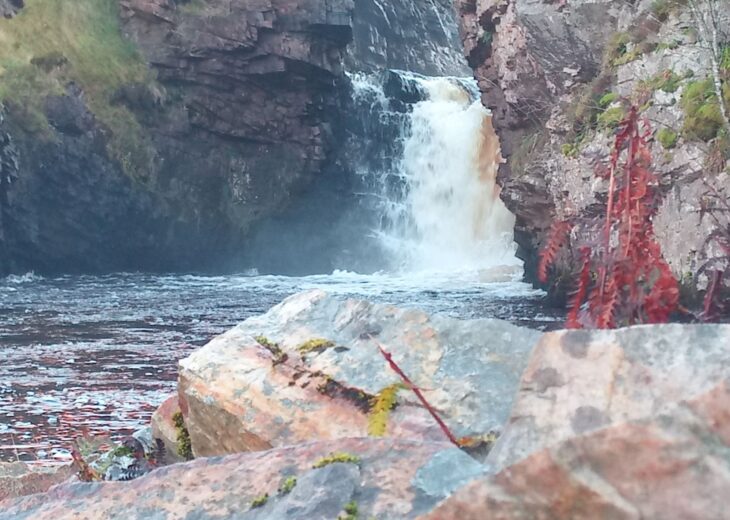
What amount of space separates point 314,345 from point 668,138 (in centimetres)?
1195

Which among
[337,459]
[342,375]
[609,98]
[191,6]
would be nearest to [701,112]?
[609,98]

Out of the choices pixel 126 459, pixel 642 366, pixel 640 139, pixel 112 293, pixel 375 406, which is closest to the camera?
pixel 642 366

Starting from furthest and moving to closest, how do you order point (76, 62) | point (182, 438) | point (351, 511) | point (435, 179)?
point (435, 179) → point (76, 62) → point (182, 438) → point (351, 511)

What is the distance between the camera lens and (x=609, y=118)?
17125 mm

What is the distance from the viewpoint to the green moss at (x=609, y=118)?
54.7ft

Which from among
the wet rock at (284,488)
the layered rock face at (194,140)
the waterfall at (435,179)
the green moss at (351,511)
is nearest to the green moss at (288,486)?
the wet rock at (284,488)

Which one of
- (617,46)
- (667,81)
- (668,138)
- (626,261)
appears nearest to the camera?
(626,261)

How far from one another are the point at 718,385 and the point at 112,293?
Answer: 23963 mm

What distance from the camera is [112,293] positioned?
80.3 feet

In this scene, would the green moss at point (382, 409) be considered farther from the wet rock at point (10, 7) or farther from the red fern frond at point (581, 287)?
the wet rock at point (10, 7)

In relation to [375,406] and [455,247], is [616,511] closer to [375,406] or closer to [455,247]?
[375,406]

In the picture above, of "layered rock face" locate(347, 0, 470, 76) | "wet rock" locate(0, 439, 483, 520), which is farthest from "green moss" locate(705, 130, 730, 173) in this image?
"layered rock face" locate(347, 0, 470, 76)

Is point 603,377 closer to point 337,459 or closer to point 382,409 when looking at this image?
point 337,459

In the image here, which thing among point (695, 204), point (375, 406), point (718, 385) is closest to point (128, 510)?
point (375, 406)
